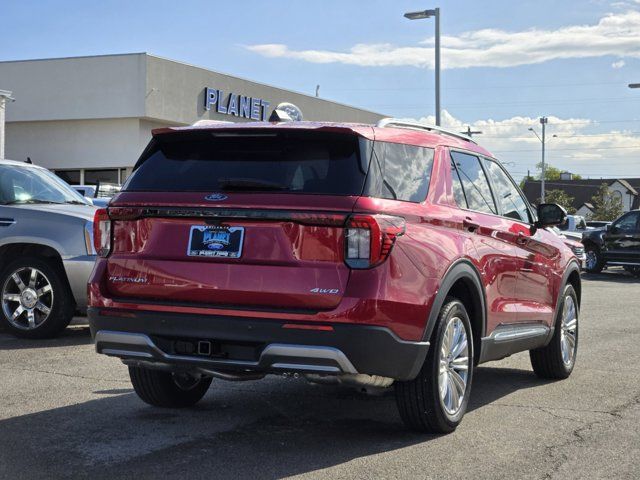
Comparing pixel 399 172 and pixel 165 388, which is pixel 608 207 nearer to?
pixel 165 388

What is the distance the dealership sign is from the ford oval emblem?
33.1 meters

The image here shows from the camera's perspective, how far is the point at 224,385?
7348mm

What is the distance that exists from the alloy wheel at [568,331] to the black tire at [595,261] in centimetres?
1910

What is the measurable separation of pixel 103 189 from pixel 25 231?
40.3ft

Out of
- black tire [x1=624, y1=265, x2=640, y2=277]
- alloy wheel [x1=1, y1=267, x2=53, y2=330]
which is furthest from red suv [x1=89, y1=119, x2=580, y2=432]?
black tire [x1=624, y1=265, x2=640, y2=277]

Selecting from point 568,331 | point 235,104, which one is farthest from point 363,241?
point 235,104

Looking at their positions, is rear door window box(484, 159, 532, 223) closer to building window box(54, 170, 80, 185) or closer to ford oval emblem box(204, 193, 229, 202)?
ford oval emblem box(204, 193, 229, 202)

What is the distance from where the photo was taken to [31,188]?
10.4 m

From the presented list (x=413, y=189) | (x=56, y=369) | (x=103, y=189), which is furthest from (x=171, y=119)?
(x=413, y=189)

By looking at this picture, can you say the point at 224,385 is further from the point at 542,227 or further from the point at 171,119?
the point at 171,119

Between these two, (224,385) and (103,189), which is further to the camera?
(103,189)

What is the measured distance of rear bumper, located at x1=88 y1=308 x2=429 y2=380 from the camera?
4.93 meters

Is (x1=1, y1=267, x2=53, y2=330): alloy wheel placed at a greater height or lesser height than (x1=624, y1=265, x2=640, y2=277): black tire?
greater

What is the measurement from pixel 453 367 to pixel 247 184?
1.73 m
